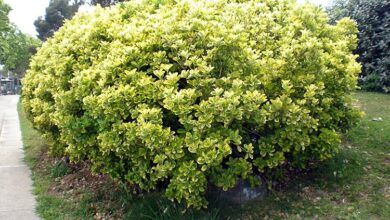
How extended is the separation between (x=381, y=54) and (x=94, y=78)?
5.71 m

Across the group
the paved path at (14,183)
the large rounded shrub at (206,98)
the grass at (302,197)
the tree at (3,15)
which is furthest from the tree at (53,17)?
the large rounded shrub at (206,98)

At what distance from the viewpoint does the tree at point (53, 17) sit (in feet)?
110

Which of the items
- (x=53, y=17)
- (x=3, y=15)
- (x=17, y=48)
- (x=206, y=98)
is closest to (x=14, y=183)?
(x=206, y=98)

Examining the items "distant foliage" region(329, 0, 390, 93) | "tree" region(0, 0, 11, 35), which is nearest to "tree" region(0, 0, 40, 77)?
"tree" region(0, 0, 11, 35)

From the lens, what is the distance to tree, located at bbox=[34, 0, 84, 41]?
3366 centimetres

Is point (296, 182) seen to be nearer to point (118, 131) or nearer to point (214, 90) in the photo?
point (214, 90)

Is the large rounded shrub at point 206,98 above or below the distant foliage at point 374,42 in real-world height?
below

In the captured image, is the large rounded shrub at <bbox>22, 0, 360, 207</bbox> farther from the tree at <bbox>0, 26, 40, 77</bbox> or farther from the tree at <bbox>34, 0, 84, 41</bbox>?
the tree at <bbox>0, 26, 40, 77</bbox>

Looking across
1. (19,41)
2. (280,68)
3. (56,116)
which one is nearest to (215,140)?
(280,68)

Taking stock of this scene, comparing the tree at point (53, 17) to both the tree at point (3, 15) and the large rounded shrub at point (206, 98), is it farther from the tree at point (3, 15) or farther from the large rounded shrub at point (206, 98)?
the large rounded shrub at point (206, 98)

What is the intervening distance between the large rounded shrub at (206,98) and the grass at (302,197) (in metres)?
0.36

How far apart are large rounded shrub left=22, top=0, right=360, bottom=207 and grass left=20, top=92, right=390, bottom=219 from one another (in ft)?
1.19

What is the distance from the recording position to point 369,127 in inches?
223

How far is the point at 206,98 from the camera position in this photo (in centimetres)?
349
